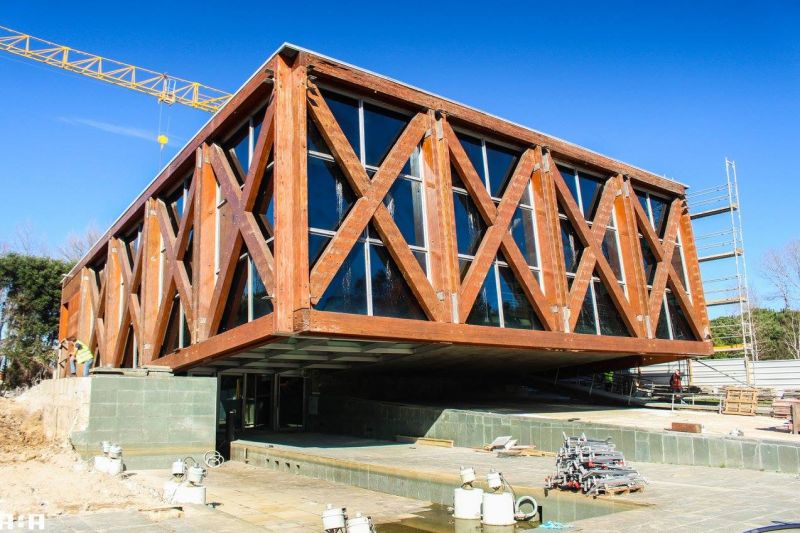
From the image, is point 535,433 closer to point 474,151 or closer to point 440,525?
point 440,525

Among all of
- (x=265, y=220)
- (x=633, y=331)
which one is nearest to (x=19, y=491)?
(x=265, y=220)

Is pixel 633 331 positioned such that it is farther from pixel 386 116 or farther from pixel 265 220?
pixel 265 220

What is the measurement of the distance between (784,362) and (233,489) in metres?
26.9

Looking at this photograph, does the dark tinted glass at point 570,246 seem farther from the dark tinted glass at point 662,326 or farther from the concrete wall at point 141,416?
the concrete wall at point 141,416

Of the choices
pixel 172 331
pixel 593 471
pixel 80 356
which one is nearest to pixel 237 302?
pixel 172 331

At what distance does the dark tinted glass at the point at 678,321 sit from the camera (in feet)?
92.9

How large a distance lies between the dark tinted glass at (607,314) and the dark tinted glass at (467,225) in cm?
653

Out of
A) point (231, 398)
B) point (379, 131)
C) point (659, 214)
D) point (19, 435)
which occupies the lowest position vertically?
point (19, 435)

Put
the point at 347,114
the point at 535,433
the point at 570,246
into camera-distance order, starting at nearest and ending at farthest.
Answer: the point at 535,433
the point at 347,114
the point at 570,246

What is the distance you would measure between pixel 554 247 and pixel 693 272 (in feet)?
33.9

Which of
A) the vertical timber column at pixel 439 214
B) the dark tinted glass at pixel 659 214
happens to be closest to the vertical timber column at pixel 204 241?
the vertical timber column at pixel 439 214

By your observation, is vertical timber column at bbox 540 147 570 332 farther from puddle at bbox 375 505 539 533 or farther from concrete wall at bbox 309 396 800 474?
puddle at bbox 375 505 539 533

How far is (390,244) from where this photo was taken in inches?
735

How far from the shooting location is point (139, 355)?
88.0 feet
